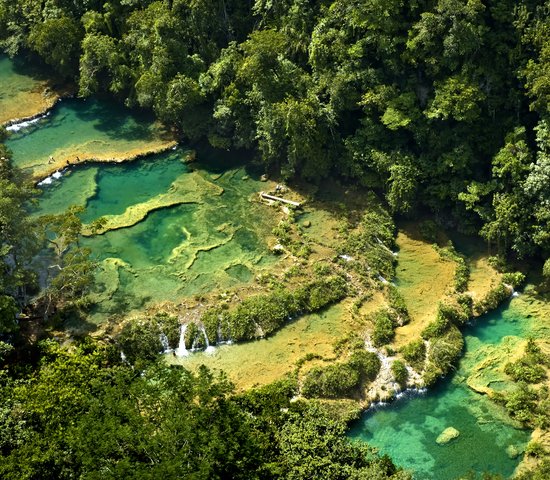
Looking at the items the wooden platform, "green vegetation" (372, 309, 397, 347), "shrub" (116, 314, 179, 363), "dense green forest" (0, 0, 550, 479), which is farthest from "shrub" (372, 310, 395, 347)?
"shrub" (116, 314, 179, 363)

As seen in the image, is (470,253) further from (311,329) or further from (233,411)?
(233,411)

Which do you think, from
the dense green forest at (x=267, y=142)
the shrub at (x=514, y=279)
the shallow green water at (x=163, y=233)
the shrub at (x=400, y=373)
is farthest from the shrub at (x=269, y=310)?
the shrub at (x=514, y=279)

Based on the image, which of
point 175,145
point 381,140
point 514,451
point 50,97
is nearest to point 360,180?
point 381,140

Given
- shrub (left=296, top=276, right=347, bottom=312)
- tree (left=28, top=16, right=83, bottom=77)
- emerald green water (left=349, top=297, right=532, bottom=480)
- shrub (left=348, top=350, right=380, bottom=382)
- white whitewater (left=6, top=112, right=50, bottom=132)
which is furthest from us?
tree (left=28, top=16, right=83, bottom=77)

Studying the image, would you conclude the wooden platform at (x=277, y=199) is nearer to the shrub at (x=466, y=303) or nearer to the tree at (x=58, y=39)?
the shrub at (x=466, y=303)

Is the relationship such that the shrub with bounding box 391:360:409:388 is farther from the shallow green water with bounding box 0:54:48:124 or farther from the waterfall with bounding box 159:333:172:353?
the shallow green water with bounding box 0:54:48:124
